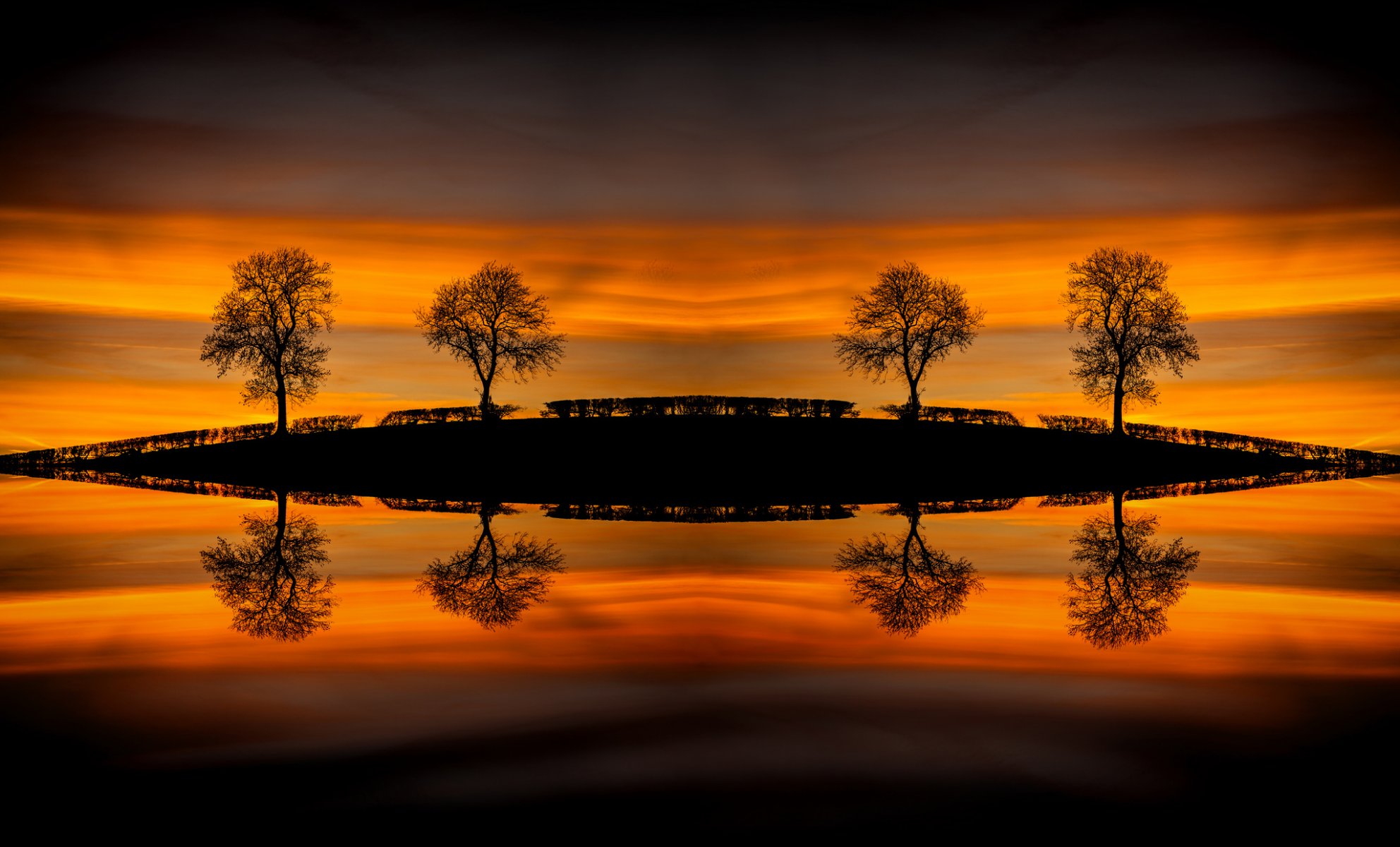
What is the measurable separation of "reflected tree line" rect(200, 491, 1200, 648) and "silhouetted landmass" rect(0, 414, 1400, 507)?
10.6 meters

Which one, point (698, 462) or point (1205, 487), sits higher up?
point (698, 462)

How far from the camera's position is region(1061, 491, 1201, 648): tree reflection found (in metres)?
17.7

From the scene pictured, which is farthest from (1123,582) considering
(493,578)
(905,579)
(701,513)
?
(701,513)

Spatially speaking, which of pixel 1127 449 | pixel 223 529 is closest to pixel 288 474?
pixel 223 529

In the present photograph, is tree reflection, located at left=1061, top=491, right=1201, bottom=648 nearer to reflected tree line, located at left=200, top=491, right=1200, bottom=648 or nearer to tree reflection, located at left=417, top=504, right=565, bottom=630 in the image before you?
reflected tree line, located at left=200, top=491, right=1200, bottom=648

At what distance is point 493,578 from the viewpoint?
21.5 metres

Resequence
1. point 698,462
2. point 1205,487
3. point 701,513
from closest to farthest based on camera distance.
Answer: point 701,513
point 1205,487
point 698,462

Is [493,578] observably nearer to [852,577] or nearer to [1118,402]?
[852,577]

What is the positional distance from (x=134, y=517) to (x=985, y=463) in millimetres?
34443

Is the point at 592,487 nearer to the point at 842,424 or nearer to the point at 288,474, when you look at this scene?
the point at 288,474

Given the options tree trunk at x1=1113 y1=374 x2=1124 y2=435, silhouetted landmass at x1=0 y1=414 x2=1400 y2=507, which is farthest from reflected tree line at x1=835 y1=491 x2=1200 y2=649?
tree trunk at x1=1113 y1=374 x2=1124 y2=435

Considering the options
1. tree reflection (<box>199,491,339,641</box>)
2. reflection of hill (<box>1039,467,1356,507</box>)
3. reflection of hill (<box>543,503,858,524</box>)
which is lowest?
tree reflection (<box>199,491,339,641</box>)

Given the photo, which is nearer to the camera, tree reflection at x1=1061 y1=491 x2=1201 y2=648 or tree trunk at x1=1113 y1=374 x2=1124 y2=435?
tree reflection at x1=1061 y1=491 x2=1201 y2=648

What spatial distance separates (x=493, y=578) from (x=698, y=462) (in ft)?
100
